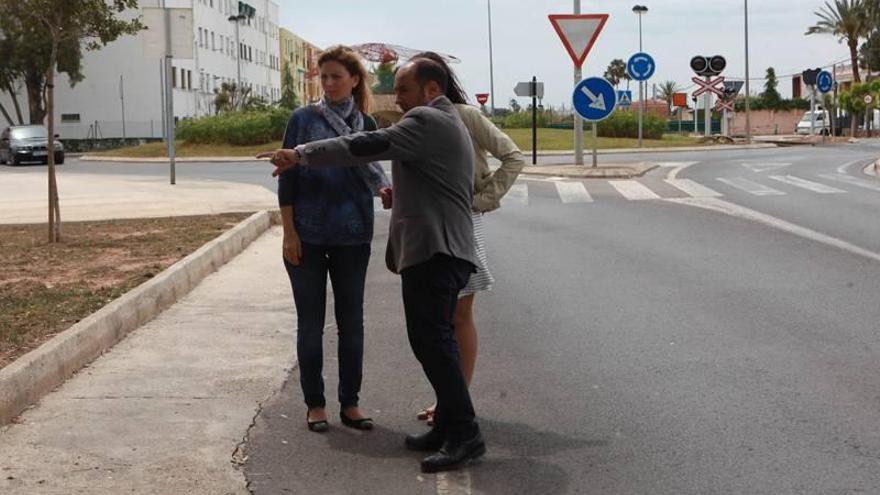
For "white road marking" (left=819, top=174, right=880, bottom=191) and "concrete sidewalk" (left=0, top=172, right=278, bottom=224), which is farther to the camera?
"white road marking" (left=819, top=174, right=880, bottom=191)

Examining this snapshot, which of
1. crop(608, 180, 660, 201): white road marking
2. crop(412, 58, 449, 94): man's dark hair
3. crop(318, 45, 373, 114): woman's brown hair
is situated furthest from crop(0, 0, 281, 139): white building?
crop(412, 58, 449, 94): man's dark hair

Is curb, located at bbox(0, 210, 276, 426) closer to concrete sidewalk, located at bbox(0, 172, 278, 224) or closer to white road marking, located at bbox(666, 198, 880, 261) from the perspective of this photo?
concrete sidewalk, located at bbox(0, 172, 278, 224)

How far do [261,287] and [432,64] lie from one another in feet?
18.4

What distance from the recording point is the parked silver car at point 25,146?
42.7 meters

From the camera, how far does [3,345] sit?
688 cm

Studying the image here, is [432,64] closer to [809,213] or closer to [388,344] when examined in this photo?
[388,344]

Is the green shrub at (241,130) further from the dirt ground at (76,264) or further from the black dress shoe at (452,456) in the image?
the black dress shoe at (452,456)

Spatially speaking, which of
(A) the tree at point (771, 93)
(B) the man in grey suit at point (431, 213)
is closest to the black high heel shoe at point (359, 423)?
(B) the man in grey suit at point (431, 213)

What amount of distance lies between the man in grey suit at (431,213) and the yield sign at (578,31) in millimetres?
18027

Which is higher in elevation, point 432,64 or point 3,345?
point 432,64

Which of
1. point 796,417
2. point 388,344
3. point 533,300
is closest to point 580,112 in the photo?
point 533,300

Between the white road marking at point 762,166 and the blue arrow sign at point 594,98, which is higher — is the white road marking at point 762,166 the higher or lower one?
the lower one

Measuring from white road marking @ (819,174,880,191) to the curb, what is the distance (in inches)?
531

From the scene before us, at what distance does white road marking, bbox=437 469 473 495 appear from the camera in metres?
4.76
